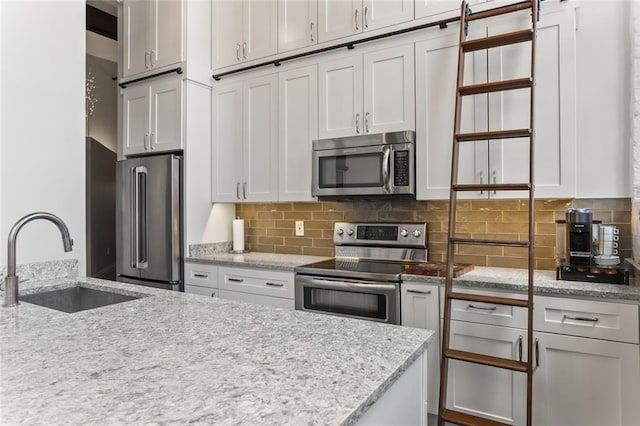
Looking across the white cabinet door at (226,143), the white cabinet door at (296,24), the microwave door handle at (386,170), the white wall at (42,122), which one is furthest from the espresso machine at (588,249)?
the white wall at (42,122)

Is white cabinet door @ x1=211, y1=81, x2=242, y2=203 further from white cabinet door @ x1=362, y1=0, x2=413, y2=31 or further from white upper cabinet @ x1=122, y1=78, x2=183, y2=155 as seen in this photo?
white cabinet door @ x1=362, y1=0, x2=413, y2=31

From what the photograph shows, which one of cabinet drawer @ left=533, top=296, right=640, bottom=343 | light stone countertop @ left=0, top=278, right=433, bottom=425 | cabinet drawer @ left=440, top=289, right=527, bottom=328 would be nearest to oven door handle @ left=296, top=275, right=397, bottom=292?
cabinet drawer @ left=440, top=289, right=527, bottom=328

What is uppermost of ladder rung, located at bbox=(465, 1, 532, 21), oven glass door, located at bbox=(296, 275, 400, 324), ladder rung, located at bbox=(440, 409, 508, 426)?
ladder rung, located at bbox=(465, 1, 532, 21)

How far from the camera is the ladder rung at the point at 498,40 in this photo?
2240 mm

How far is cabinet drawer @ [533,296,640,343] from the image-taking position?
6.20 feet

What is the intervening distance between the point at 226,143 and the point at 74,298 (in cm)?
181

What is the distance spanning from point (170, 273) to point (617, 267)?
300 cm

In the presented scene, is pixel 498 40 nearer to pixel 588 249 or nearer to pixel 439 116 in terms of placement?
pixel 439 116

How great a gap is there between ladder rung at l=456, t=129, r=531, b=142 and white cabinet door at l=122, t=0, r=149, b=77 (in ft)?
9.31

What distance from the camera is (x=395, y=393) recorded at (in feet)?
3.36

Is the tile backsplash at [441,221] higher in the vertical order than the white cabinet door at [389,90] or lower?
lower

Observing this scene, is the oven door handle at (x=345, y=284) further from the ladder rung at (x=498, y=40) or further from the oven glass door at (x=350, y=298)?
the ladder rung at (x=498, y=40)

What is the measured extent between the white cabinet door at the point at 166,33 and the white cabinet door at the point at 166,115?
0.66 feet

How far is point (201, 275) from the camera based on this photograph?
332cm
